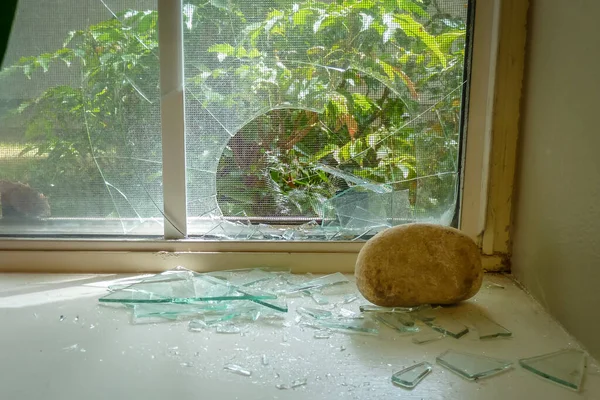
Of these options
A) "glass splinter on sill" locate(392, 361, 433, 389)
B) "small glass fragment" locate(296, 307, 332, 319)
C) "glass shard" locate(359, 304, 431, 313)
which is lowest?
"glass splinter on sill" locate(392, 361, 433, 389)

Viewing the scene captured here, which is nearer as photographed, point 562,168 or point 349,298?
point 562,168

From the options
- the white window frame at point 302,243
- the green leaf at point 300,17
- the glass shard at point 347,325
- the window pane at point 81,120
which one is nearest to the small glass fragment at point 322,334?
the glass shard at point 347,325

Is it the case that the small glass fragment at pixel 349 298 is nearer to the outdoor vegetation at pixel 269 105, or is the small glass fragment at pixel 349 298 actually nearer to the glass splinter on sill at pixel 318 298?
the glass splinter on sill at pixel 318 298

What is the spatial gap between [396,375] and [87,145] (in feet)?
2.09

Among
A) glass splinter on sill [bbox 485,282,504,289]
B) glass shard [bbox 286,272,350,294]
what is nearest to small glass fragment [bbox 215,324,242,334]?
glass shard [bbox 286,272,350,294]

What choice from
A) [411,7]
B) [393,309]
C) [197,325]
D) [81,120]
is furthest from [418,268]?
[81,120]

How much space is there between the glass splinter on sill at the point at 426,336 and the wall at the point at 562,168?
0.16 m

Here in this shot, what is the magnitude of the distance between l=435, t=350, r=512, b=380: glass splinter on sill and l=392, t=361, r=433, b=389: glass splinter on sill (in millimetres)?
23

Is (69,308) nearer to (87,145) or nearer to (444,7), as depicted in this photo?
(87,145)

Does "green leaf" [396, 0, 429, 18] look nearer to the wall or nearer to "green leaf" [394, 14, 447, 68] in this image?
"green leaf" [394, 14, 447, 68]

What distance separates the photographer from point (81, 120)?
32.7 inches

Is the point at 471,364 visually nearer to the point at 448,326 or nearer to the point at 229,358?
the point at 448,326

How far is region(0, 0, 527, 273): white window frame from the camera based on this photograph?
77cm

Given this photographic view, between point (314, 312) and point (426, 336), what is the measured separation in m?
0.15
